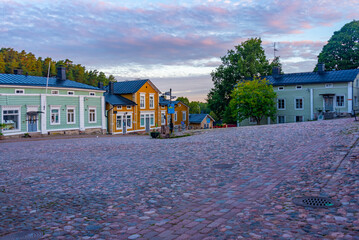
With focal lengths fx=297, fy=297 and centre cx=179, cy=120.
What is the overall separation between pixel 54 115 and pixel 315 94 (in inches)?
1370

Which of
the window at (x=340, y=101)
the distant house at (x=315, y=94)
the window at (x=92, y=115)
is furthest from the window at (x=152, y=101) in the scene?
the window at (x=340, y=101)

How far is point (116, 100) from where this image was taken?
4247 cm

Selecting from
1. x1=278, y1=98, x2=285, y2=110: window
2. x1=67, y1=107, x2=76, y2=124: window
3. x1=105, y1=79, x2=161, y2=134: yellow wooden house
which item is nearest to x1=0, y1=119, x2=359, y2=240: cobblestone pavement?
x1=67, y1=107, x2=76, y2=124: window

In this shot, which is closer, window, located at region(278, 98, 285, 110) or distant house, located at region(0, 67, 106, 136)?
distant house, located at region(0, 67, 106, 136)

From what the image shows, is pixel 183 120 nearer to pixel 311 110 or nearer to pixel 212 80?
pixel 212 80

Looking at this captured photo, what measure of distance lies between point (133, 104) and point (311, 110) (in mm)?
25915

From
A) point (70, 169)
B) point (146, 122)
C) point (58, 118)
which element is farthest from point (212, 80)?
point (70, 169)

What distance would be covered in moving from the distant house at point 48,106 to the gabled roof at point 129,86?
6819 mm

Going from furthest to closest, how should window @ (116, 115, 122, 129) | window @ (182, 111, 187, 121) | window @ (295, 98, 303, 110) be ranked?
window @ (182, 111, 187, 121)
window @ (295, 98, 303, 110)
window @ (116, 115, 122, 129)

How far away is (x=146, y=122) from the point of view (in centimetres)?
4731

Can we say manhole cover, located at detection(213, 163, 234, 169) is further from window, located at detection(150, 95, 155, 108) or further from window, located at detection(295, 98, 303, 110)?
window, located at detection(150, 95, 155, 108)

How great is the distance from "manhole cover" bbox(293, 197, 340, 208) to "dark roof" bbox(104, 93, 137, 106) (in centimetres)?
3606

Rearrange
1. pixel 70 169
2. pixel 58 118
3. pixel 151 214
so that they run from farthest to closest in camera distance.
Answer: pixel 58 118
pixel 70 169
pixel 151 214

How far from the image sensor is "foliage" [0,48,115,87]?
60469 mm
